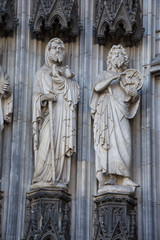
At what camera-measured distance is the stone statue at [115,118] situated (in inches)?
614

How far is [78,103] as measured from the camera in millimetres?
16391

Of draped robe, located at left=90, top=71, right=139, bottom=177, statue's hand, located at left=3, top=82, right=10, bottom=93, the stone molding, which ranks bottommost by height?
draped robe, located at left=90, top=71, right=139, bottom=177

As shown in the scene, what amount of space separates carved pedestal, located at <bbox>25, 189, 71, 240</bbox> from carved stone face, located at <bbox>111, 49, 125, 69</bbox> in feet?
8.62

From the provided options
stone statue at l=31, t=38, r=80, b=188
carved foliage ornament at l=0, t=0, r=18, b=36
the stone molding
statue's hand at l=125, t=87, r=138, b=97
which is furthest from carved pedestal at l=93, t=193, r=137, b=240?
carved foliage ornament at l=0, t=0, r=18, b=36

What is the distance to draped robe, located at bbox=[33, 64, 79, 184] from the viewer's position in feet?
51.5

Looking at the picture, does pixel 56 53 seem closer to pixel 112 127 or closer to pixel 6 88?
pixel 6 88

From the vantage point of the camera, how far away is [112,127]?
15.8m

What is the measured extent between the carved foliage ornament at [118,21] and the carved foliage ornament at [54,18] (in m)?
0.47

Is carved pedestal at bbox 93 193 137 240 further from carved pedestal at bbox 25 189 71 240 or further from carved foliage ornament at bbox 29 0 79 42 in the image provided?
carved foliage ornament at bbox 29 0 79 42

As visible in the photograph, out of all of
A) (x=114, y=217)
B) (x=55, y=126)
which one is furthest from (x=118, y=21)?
(x=114, y=217)

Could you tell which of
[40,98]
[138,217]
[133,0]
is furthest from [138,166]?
[133,0]

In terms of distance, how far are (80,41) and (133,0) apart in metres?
1.30

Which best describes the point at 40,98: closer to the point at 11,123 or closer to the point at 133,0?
the point at 11,123

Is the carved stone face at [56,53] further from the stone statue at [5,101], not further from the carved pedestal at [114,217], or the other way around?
the carved pedestal at [114,217]
